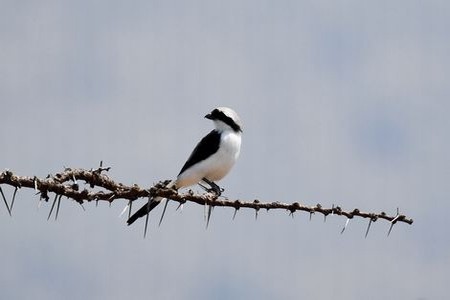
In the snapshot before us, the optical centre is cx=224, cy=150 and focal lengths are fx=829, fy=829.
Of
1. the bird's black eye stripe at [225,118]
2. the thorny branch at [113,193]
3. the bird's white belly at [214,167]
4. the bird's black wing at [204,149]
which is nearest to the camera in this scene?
the thorny branch at [113,193]

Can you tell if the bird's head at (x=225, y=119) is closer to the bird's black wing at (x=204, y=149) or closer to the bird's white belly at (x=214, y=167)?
the bird's black wing at (x=204, y=149)

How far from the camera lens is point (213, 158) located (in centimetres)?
1022

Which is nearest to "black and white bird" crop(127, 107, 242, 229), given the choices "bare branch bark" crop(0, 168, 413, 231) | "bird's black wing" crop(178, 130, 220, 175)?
"bird's black wing" crop(178, 130, 220, 175)

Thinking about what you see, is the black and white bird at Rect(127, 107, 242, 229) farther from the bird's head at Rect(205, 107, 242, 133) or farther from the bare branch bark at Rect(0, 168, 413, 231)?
the bare branch bark at Rect(0, 168, 413, 231)

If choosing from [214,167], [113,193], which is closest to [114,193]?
[113,193]

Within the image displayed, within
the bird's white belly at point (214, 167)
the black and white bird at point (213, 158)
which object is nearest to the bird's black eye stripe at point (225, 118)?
the black and white bird at point (213, 158)

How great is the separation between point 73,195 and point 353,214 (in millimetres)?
1563

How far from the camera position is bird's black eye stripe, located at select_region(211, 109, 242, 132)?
10.8 metres

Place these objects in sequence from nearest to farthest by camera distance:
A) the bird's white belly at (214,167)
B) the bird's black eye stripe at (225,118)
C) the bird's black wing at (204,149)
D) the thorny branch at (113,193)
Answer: the thorny branch at (113,193)
the bird's white belly at (214,167)
the bird's black wing at (204,149)
the bird's black eye stripe at (225,118)

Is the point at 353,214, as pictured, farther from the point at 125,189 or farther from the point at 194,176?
the point at 194,176

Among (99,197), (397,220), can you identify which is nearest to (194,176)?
(397,220)

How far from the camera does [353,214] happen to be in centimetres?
423

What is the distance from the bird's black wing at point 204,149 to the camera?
10.3m

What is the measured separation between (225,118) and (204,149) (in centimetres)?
65
